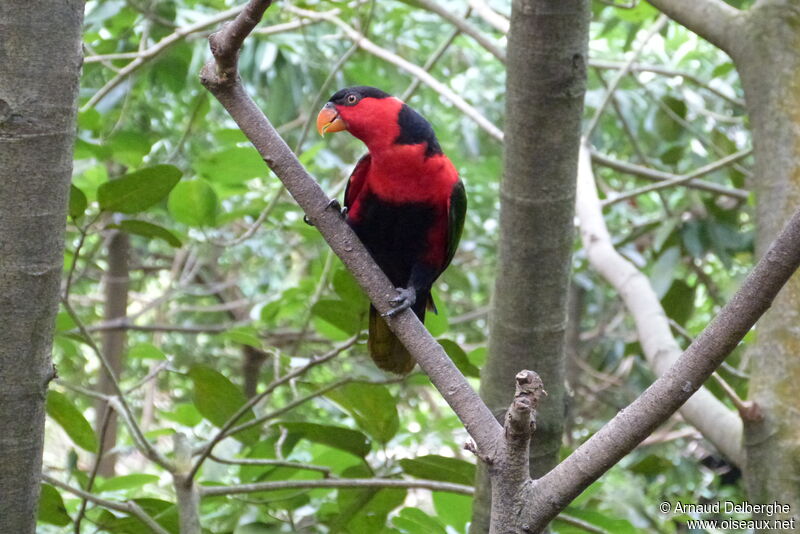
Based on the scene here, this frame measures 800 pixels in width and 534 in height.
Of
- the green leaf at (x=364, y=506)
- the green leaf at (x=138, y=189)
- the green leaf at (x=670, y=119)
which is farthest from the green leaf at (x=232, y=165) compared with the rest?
the green leaf at (x=670, y=119)

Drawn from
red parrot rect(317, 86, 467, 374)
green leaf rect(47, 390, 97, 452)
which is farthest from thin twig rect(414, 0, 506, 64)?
green leaf rect(47, 390, 97, 452)

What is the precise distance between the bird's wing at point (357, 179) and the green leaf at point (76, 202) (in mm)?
733

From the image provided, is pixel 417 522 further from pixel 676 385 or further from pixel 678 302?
pixel 678 302

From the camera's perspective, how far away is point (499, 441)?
1.09m

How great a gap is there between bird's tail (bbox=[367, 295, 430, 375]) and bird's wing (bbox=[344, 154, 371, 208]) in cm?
40

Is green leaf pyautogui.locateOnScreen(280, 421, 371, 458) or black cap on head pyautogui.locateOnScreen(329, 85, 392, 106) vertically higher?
black cap on head pyautogui.locateOnScreen(329, 85, 392, 106)

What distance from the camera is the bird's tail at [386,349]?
74.7 inches

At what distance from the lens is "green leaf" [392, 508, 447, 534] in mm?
1651

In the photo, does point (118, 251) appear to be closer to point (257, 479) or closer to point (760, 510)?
point (257, 479)

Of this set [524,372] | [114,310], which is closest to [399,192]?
[524,372]

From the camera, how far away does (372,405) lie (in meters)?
1.73

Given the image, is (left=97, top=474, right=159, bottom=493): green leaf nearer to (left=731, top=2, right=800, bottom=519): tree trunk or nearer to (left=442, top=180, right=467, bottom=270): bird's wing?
(left=442, top=180, right=467, bottom=270): bird's wing

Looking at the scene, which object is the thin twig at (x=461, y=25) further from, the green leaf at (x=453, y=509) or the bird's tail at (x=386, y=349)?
the green leaf at (x=453, y=509)

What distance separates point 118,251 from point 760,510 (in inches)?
119
